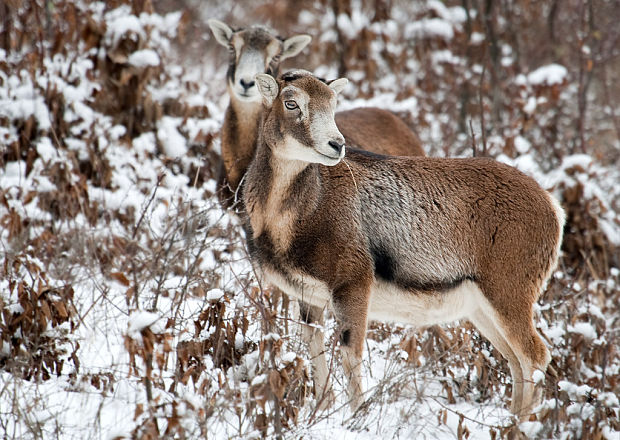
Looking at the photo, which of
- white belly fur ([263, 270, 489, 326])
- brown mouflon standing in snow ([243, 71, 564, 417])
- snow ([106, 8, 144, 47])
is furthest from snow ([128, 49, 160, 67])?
white belly fur ([263, 270, 489, 326])

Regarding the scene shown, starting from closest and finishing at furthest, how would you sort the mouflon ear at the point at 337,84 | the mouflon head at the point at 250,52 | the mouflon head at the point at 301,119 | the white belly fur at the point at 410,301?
the mouflon head at the point at 301,119
the white belly fur at the point at 410,301
the mouflon ear at the point at 337,84
the mouflon head at the point at 250,52

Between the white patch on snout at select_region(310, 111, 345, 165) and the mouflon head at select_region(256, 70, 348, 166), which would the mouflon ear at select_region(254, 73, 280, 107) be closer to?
the mouflon head at select_region(256, 70, 348, 166)

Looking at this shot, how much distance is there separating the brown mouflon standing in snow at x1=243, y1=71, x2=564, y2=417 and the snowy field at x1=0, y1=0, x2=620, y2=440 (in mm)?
296

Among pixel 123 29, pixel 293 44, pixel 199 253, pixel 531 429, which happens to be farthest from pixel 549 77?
pixel 531 429

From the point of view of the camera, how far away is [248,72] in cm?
694

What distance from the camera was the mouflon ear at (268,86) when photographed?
16.9 feet

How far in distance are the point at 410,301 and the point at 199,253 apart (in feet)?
4.97

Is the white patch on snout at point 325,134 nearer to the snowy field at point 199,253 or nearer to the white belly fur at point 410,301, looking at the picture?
the white belly fur at point 410,301

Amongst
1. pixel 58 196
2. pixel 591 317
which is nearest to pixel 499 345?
pixel 591 317

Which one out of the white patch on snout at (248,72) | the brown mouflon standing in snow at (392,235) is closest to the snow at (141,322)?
the brown mouflon standing in snow at (392,235)

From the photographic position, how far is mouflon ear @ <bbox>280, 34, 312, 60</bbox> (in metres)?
7.55

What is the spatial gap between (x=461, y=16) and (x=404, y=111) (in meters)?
3.34

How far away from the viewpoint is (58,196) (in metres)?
7.57

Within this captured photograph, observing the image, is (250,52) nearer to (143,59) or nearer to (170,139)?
(143,59)
